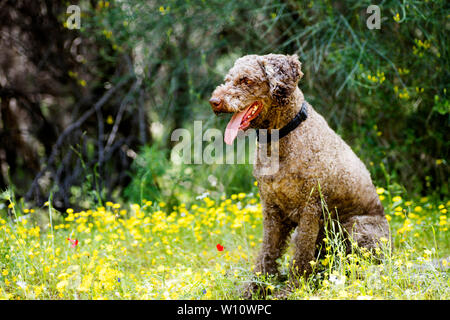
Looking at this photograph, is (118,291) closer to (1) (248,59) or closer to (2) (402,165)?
(1) (248,59)

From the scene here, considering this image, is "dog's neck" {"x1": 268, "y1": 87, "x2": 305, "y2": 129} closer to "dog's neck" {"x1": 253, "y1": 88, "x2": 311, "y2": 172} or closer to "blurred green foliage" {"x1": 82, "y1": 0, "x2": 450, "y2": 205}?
"dog's neck" {"x1": 253, "y1": 88, "x2": 311, "y2": 172}

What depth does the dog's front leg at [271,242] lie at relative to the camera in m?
2.95

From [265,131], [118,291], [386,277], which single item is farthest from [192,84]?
[386,277]

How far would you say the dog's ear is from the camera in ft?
8.52

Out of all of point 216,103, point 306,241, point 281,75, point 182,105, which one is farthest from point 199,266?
point 182,105

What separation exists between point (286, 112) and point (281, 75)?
23 centimetres

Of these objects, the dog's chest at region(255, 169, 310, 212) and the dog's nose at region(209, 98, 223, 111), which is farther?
the dog's chest at region(255, 169, 310, 212)

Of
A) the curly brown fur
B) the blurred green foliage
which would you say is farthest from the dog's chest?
the blurred green foliage

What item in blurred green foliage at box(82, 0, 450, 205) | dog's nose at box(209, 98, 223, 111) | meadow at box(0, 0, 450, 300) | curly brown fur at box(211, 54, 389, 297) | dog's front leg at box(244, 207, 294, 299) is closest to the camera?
dog's nose at box(209, 98, 223, 111)

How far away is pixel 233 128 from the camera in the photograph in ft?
8.44

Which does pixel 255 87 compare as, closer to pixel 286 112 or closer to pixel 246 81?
pixel 246 81

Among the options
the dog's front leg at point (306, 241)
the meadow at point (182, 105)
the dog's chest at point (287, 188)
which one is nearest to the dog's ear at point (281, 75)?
the dog's chest at point (287, 188)

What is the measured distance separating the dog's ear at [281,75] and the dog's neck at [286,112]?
2.9 inches

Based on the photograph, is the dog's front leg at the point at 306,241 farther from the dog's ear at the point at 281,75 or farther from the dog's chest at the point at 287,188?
the dog's ear at the point at 281,75
